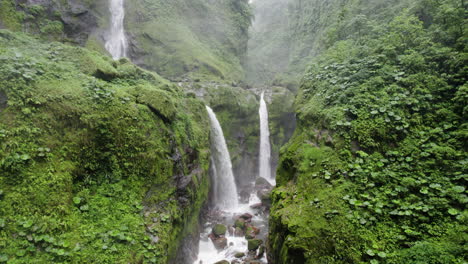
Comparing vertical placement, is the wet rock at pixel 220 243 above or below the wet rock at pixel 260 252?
below

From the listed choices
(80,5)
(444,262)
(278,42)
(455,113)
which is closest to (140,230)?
(444,262)

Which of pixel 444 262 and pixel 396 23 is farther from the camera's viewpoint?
pixel 396 23

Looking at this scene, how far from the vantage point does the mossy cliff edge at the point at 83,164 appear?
4.44m

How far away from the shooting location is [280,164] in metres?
8.11

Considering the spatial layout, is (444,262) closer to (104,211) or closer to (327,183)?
(327,183)

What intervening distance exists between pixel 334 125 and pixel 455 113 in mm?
2705

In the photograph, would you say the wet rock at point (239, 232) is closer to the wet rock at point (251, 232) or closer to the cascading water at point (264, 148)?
the wet rock at point (251, 232)

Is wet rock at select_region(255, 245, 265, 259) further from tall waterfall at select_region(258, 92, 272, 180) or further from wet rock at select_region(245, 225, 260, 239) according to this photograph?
tall waterfall at select_region(258, 92, 272, 180)

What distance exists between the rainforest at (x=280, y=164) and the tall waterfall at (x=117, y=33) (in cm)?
614

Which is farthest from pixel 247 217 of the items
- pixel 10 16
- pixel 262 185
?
pixel 10 16

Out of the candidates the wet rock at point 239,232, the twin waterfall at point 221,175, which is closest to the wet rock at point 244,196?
the twin waterfall at point 221,175

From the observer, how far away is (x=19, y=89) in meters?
5.39

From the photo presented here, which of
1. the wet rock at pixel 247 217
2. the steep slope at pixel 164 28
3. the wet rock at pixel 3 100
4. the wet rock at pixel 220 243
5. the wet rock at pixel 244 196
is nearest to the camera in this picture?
the wet rock at pixel 3 100

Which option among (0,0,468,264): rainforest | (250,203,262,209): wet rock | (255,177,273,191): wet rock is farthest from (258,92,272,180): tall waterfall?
(0,0,468,264): rainforest
